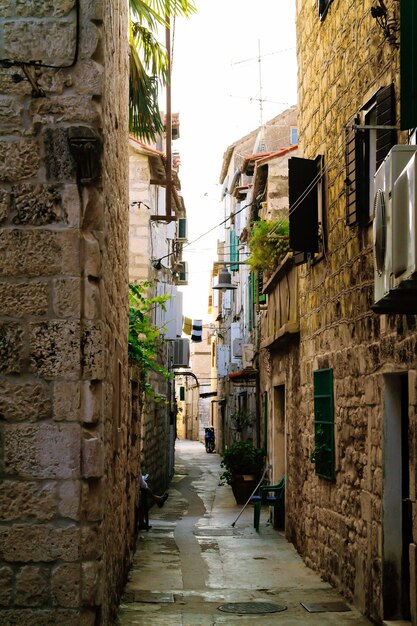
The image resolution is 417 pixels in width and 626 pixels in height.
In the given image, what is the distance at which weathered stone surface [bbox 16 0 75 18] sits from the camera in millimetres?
5957

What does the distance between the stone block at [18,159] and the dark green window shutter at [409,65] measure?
2.45 meters

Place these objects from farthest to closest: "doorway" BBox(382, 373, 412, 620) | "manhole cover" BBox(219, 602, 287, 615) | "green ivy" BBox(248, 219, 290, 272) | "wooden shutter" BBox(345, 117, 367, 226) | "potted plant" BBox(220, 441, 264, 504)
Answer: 1. "potted plant" BBox(220, 441, 264, 504)
2. "green ivy" BBox(248, 219, 290, 272)
3. "wooden shutter" BBox(345, 117, 367, 226)
4. "manhole cover" BBox(219, 602, 287, 615)
5. "doorway" BBox(382, 373, 412, 620)

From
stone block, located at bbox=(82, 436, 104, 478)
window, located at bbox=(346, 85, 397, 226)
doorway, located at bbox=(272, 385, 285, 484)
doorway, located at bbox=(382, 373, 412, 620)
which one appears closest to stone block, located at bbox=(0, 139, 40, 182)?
stone block, located at bbox=(82, 436, 104, 478)

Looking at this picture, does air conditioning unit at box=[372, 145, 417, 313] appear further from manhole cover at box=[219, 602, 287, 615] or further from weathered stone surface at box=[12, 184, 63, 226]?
Answer: manhole cover at box=[219, 602, 287, 615]

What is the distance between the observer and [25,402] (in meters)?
5.68

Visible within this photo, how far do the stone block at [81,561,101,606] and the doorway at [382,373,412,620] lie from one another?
9.41ft

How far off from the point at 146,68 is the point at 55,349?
5554mm

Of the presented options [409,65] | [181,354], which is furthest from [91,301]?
[181,354]

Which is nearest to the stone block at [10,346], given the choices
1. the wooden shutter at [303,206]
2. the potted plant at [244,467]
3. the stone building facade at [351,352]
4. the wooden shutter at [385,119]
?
the stone building facade at [351,352]

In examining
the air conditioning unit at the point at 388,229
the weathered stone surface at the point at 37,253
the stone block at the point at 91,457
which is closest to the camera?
the air conditioning unit at the point at 388,229

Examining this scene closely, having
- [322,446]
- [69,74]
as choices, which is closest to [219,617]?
[322,446]

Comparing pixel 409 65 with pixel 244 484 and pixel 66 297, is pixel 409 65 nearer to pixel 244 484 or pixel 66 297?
pixel 66 297

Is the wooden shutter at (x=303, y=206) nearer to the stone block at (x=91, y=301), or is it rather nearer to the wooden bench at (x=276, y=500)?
the wooden bench at (x=276, y=500)

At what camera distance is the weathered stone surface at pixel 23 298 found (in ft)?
18.9
